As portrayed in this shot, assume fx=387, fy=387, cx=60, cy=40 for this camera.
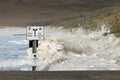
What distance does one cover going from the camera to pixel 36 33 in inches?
453

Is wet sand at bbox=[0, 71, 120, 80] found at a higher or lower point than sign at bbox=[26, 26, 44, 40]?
lower

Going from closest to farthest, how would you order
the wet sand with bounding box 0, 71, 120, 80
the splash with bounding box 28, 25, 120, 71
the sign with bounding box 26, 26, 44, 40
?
the wet sand with bounding box 0, 71, 120, 80 → the sign with bounding box 26, 26, 44, 40 → the splash with bounding box 28, 25, 120, 71

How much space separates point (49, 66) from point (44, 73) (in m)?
5.42

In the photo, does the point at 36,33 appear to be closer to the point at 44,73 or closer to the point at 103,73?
the point at 44,73

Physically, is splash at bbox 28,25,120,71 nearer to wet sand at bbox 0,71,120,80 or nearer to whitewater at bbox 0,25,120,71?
whitewater at bbox 0,25,120,71

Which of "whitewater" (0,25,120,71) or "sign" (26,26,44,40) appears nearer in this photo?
"sign" (26,26,44,40)

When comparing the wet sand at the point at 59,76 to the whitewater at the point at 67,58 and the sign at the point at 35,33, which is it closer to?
the sign at the point at 35,33

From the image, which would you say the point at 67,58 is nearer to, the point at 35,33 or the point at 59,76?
the point at 35,33

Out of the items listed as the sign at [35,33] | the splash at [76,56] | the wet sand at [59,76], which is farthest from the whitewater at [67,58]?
the wet sand at [59,76]

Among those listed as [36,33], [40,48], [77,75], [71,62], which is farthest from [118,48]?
[77,75]

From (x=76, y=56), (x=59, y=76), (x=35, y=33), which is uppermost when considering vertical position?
(x=35, y=33)

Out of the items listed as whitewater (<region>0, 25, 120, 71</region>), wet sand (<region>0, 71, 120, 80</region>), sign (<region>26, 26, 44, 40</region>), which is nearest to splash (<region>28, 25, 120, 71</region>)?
whitewater (<region>0, 25, 120, 71</region>)

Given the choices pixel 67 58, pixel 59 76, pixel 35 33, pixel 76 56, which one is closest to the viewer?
pixel 59 76

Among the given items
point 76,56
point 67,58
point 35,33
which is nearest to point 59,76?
point 35,33
